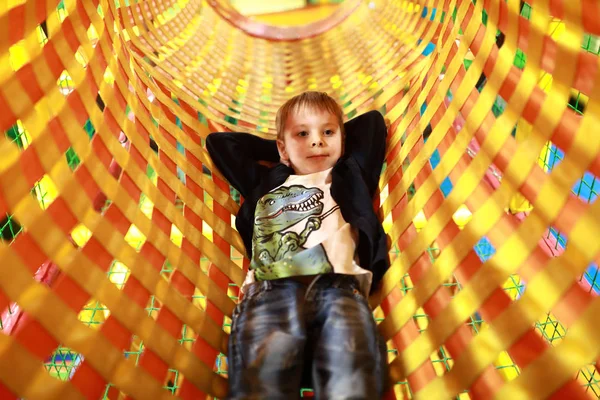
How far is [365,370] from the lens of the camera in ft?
1.67

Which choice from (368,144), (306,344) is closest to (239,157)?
(368,144)

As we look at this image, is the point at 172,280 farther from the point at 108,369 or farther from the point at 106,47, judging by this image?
the point at 106,47

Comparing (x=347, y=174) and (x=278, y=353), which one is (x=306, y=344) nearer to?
(x=278, y=353)

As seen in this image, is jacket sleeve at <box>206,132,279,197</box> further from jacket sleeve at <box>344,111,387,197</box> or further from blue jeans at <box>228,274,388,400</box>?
blue jeans at <box>228,274,388,400</box>

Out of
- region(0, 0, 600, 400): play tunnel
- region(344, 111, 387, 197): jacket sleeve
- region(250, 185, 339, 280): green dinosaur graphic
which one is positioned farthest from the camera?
region(344, 111, 387, 197): jacket sleeve

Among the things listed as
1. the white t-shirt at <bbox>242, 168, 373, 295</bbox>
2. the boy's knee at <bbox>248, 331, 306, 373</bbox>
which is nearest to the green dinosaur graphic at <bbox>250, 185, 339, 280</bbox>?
the white t-shirt at <bbox>242, 168, 373, 295</bbox>

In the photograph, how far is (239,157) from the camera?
2.87 feet

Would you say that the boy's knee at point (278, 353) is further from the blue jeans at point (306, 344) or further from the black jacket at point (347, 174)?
the black jacket at point (347, 174)

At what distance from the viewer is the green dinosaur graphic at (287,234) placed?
25.7 inches

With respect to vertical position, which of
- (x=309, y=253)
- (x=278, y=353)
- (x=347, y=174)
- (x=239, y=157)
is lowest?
(x=278, y=353)

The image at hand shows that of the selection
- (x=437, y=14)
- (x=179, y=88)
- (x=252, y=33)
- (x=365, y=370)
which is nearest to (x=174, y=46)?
(x=179, y=88)

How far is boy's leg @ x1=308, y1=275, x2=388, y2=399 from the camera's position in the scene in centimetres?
49

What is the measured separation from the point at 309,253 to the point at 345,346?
0.16m

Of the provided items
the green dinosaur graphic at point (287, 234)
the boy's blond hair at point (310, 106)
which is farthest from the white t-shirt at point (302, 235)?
the boy's blond hair at point (310, 106)
